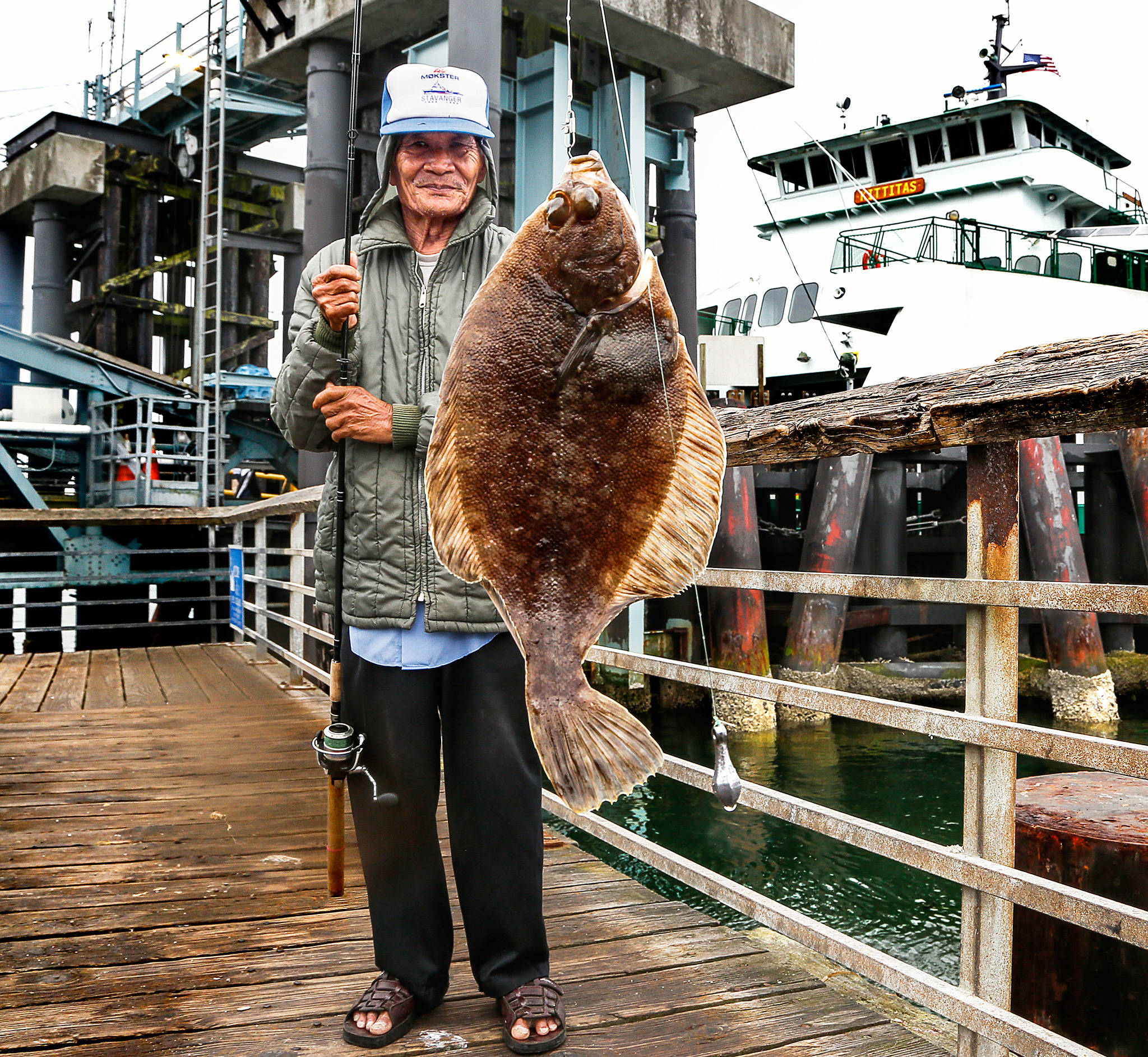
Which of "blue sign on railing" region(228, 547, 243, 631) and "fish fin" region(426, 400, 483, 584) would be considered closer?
"fish fin" region(426, 400, 483, 584)

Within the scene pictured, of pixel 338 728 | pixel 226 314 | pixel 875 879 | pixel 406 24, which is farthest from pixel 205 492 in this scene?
pixel 338 728

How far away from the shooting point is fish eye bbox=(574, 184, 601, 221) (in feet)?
4.16

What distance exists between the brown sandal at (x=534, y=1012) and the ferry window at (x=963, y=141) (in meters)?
19.4

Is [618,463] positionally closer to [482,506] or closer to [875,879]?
[482,506]

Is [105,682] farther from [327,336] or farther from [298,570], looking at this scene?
[327,336]

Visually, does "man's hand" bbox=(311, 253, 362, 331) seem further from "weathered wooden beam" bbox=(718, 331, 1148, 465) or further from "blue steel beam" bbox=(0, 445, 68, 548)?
"blue steel beam" bbox=(0, 445, 68, 548)

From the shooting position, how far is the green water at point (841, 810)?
5.91m

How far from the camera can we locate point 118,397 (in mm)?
12953

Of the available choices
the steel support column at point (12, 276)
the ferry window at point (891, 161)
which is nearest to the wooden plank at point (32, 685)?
the steel support column at point (12, 276)

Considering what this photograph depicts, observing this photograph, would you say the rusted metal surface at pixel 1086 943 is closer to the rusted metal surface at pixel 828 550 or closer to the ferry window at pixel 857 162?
the rusted metal surface at pixel 828 550

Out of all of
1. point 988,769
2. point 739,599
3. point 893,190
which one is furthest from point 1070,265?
point 988,769

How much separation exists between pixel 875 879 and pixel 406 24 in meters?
6.62

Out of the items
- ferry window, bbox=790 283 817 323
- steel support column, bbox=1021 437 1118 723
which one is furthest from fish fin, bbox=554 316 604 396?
ferry window, bbox=790 283 817 323

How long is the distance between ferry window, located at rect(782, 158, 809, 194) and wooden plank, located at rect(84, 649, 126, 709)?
16605 mm
